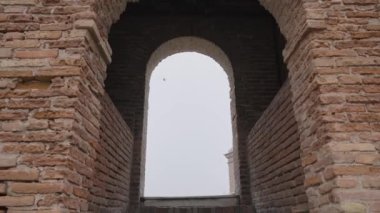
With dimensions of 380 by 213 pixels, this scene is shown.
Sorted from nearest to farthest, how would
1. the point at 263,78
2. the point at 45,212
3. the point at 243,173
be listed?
the point at 45,212 → the point at 243,173 → the point at 263,78

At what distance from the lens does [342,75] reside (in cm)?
257

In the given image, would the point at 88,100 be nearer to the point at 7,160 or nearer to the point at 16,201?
the point at 7,160

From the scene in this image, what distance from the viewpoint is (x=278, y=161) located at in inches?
160

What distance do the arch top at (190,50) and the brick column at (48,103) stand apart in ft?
12.6

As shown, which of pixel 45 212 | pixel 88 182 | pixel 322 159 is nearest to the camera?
pixel 45 212

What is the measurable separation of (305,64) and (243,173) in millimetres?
3399

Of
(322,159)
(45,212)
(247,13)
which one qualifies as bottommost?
(45,212)

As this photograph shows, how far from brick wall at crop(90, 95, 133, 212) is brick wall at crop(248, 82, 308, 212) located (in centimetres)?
200

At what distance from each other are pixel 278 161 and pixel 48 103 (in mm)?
2806

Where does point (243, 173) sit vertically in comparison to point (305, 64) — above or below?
below

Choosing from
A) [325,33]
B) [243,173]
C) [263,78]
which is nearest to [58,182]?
[325,33]

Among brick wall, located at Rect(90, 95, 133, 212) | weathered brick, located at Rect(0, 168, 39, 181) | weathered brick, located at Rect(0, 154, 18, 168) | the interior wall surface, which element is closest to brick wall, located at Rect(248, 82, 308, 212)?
→ the interior wall surface

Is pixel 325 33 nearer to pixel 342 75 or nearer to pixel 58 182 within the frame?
pixel 342 75

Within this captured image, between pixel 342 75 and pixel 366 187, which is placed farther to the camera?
pixel 342 75
